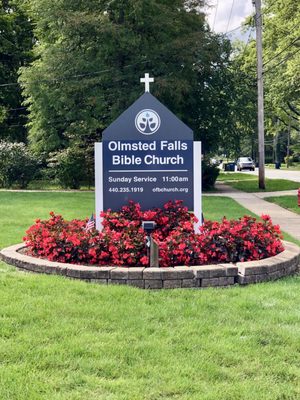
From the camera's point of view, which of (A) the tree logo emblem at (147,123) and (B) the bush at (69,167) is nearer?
(A) the tree logo emblem at (147,123)

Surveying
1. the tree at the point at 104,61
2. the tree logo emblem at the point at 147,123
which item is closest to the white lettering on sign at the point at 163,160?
the tree logo emblem at the point at 147,123

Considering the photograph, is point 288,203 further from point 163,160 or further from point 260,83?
point 163,160

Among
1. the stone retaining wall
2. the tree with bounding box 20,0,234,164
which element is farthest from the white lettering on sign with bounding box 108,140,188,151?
the tree with bounding box 20,0,234,164

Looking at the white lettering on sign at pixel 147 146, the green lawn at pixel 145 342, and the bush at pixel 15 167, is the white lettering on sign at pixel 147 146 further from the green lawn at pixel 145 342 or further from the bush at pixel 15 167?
the bush at pixel 15 167

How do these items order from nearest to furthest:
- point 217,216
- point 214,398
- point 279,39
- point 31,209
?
point 214,398 < point 217,216 < point 31,209 < point 279,39

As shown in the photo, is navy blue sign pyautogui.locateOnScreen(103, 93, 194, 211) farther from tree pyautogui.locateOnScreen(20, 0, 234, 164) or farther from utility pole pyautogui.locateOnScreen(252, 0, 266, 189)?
utility pole pyautogui.locateOnScreen(252, 0, 266, 189)

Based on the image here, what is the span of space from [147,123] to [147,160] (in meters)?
0.52

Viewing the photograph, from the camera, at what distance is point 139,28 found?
2164 centimetres

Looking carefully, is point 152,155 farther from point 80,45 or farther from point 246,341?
point 80,45

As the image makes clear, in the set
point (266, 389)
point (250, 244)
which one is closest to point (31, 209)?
point (250, 244)

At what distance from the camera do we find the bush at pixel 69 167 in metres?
22.1

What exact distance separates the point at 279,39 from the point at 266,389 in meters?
31.2

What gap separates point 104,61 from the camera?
21594 mm

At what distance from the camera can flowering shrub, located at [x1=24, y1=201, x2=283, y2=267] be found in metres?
5.46
